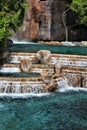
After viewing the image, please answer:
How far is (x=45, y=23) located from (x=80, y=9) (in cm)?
431

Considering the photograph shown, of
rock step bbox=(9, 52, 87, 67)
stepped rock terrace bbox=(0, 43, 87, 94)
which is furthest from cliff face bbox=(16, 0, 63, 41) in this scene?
stepped rock terrace bbox=(0, 43, 87, 94)

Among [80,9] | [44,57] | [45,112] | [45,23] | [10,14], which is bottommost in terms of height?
[45,112]

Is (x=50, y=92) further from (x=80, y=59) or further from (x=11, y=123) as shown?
(x=80, y=59)

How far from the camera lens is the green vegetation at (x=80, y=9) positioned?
4263 cm

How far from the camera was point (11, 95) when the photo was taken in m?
16.9

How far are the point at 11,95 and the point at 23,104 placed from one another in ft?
6.19

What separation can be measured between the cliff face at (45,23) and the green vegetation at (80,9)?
1.47 m

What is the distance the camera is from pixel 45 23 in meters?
42.2

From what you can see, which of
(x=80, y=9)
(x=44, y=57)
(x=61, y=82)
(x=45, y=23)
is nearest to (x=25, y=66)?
(x=44, y=57)

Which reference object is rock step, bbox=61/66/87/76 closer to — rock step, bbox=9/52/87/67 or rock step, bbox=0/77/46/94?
rock step, bbox=0/77/46/94

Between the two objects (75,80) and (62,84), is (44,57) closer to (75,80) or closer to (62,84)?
(75,80)

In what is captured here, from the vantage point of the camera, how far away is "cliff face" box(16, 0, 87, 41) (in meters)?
42.4

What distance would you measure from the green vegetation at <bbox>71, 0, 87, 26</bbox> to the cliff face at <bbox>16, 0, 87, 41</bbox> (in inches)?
57.9

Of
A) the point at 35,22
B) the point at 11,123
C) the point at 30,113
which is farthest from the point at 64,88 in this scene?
the point at 35,22
